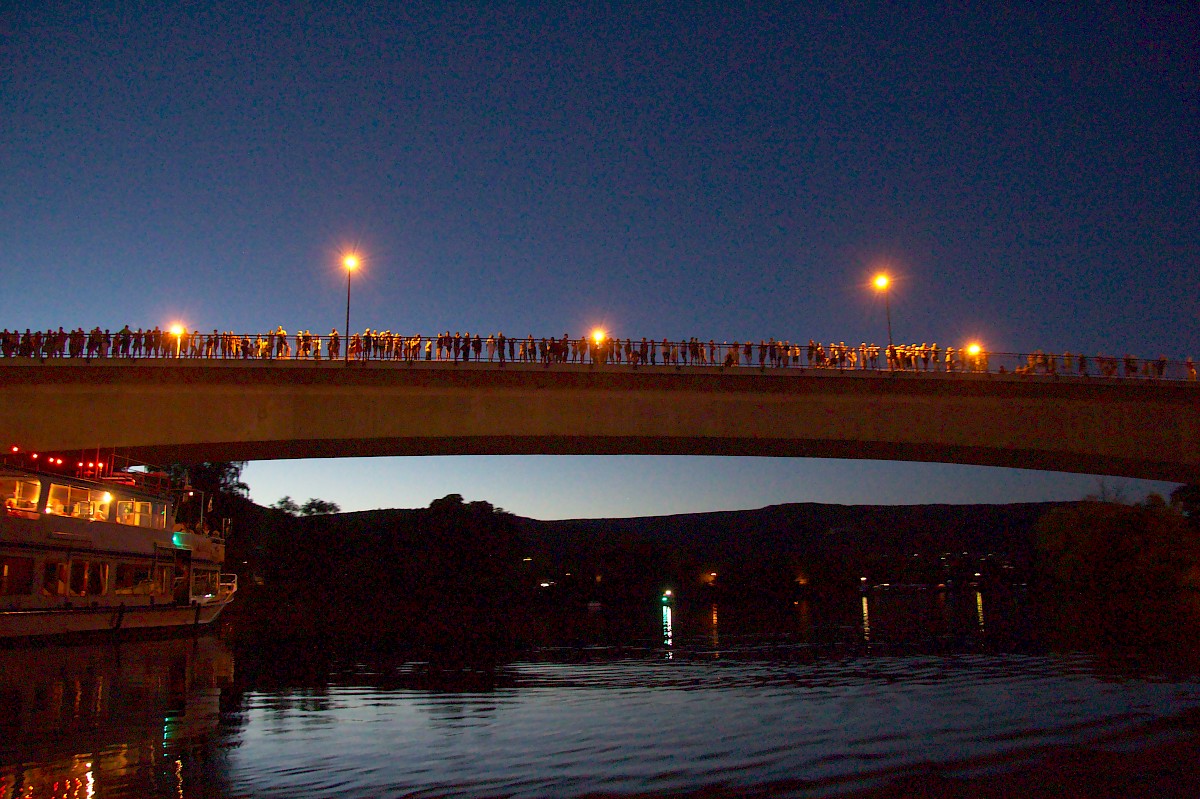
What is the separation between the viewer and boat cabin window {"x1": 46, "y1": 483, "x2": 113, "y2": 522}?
105ft

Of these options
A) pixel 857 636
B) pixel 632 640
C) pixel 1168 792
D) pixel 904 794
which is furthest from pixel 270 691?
pixel 857 636

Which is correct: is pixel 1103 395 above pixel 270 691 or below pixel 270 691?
above

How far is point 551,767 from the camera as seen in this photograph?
10500mm

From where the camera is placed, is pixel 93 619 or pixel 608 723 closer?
pixel 608 723

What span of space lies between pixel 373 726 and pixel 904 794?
7616 millimetres

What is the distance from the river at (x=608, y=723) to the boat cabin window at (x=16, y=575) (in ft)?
8.31

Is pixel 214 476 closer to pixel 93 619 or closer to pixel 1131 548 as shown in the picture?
pixel 93 619

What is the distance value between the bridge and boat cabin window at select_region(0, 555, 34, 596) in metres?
5.10

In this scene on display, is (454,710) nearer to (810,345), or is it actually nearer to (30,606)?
(30,606)

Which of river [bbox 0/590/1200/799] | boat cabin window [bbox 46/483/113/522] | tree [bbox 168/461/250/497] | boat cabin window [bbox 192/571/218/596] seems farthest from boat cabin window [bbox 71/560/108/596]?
tree [bbox 168/461/250/497]

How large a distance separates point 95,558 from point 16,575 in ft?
10.5

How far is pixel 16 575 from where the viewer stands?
95.1ft

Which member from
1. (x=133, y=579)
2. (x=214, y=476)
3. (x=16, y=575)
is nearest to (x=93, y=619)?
(x=16, y=575)

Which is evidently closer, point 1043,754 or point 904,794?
point 904,794
